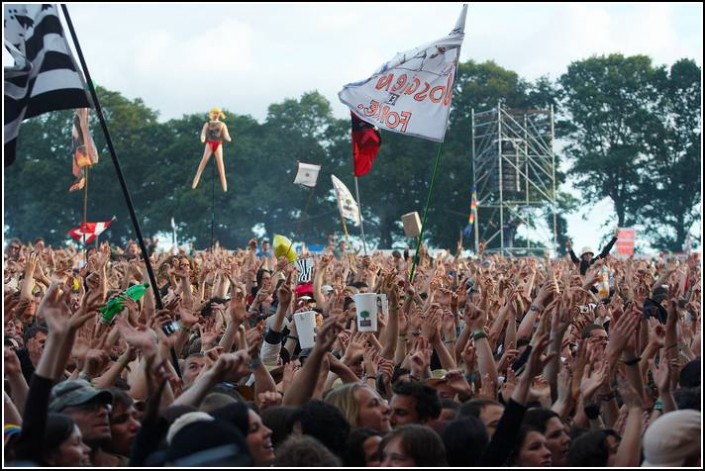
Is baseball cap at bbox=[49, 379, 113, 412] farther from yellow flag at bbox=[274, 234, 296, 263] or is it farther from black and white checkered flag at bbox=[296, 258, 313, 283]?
yellow flag at bbox=[274, 234, 296, 263]

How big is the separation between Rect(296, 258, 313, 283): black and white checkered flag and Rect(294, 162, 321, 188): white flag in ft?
9.35

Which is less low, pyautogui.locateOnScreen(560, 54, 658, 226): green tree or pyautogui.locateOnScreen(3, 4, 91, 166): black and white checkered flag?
pyautogui.locateOnScreen(560, 54, 658, 226): green tree

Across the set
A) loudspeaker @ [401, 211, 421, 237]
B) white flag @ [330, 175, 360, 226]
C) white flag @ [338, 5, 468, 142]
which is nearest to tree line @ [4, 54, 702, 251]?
white flag @ [330, 175, 360, 226]

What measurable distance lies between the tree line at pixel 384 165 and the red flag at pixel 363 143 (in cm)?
4803

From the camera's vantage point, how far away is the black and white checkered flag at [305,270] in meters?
13.3

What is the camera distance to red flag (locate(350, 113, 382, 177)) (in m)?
14.4

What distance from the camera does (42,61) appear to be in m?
7.98

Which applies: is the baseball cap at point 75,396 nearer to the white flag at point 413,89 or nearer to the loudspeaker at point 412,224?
the white flag at point 413,89

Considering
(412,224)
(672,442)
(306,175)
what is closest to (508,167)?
(412,224)

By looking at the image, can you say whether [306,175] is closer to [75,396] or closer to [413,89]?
[413,89]

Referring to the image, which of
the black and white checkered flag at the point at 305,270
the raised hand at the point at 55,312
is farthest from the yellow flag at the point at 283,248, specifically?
the raised hand at the point at 55,312

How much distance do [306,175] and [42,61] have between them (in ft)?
28.6

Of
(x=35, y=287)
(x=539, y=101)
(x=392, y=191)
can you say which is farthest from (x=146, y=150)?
(x=35, y=287)

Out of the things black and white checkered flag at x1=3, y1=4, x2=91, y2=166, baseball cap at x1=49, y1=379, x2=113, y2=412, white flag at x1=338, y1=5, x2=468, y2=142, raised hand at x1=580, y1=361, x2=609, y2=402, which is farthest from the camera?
white flag at x1=338, y1=5, x2=468, y2=142
